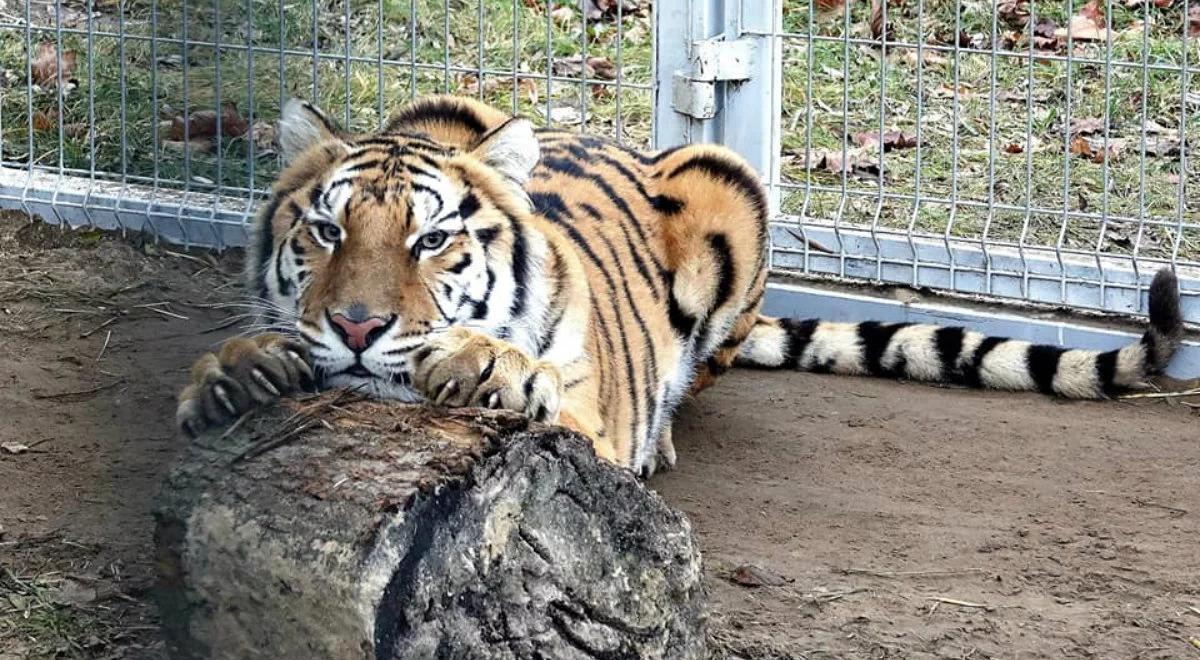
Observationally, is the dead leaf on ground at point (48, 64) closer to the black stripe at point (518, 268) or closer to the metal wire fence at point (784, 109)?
the metal wire fence at point (784, 109)

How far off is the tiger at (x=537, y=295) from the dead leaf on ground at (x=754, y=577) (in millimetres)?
470

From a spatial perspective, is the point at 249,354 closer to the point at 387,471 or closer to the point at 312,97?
the point at 387,471

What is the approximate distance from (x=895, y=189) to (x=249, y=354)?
362 cm

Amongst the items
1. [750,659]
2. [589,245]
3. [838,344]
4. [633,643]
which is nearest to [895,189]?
[838,344]

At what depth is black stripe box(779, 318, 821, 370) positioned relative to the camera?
557 cm

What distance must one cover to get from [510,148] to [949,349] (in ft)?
6.94

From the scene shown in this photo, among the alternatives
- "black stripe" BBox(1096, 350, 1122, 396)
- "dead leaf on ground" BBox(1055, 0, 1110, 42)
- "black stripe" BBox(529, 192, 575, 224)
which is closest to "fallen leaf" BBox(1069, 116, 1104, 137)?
"dead leaf on ground" BBox(1055, 0, 1110, 42)

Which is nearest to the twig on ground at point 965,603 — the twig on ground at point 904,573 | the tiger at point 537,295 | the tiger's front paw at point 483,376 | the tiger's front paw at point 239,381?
the twig on ground at point 904,573

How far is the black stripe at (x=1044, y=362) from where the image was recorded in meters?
5.30

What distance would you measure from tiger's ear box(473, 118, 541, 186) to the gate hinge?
1.91 metres

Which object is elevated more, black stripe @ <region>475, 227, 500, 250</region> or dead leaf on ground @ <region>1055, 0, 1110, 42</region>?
dead leaf on ground @ <region>1055, 0, 1110, 42</region>

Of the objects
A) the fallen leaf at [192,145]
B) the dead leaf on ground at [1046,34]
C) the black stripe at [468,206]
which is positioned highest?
the dead leaf on ground at [1046,34]

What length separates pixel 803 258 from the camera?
233 inches

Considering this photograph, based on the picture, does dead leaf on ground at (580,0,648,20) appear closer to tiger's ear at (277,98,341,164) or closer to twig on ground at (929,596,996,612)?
tiger's ear at (277,98,341,164)
